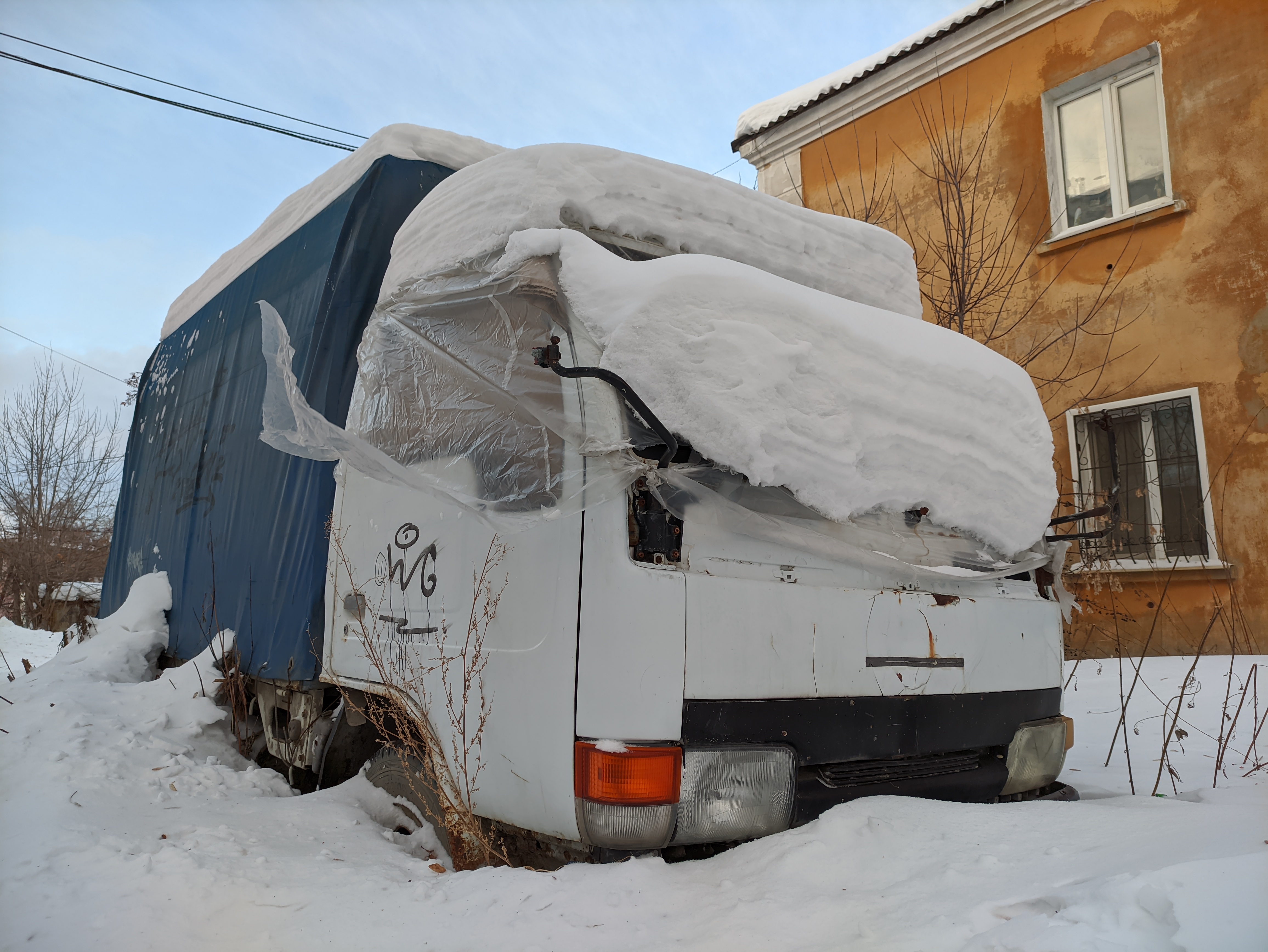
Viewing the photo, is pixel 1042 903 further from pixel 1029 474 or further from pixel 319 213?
pixel 319 213

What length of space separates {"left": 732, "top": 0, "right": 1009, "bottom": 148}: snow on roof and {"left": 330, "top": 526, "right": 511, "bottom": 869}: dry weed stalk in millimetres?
9165

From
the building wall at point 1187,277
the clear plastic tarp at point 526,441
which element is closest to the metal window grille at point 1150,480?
the building wall at point 1187,277

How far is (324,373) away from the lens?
3775 mm

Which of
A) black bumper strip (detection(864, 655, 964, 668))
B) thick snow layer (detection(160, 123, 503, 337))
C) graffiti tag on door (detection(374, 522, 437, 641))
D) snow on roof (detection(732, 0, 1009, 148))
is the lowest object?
black bumper strip (detection(864, 655, 964, 668))

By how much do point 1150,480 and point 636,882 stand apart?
750cm

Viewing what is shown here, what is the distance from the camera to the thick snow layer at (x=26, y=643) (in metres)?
10.4

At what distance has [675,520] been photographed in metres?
2.21

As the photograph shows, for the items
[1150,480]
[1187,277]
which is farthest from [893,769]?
[1187,277]

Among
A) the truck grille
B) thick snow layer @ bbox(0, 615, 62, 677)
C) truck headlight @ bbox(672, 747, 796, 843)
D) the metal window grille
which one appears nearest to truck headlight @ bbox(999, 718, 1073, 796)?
the truck grille

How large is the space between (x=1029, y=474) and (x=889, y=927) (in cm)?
166

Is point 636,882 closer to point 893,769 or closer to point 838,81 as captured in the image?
point 893,769

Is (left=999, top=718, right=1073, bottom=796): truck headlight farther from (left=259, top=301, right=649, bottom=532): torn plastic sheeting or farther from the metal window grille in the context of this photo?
the metal window grille

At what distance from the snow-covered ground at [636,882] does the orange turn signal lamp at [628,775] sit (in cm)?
20

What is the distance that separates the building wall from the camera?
7.04 m
